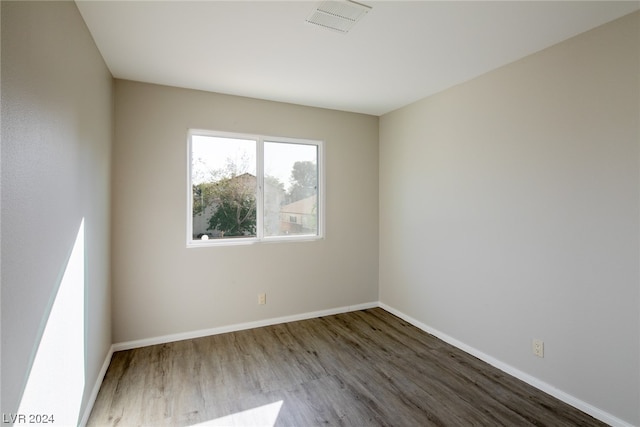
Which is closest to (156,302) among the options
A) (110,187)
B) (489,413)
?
(110,187)

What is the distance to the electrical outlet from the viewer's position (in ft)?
7.88

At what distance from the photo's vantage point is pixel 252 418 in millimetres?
2088

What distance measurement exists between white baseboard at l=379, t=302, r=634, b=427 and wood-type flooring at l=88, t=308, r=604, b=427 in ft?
0.17

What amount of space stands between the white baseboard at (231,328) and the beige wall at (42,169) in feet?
2.68

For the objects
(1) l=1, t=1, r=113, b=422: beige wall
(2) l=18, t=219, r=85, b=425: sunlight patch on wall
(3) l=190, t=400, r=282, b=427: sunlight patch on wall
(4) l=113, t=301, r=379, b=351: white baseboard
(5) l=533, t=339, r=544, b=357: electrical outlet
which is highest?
(1) l=1, t=1, r=113, b=422: beige wall

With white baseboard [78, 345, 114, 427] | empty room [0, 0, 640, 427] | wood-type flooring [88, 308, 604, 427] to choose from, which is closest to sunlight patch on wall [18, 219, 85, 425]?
empty room [0, 0, 640, 427]

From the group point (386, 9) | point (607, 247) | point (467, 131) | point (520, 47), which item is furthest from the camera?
point (467, 131)

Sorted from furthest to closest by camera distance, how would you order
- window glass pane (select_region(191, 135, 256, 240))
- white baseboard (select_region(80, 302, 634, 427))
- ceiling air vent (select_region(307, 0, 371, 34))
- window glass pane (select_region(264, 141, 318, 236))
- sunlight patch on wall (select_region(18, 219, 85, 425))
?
window glass pane (select_region(264, 141, 318, 236))
window glass pane (select_region(191, 135, 256, 240))
white baseboard (select_region(80, 302, 634, 427))
ceiling air vent (select_region(307, 0, 371, 34))
sunlight patch on wall (select_region(18, 219, 85, 425))

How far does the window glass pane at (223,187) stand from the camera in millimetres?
3305

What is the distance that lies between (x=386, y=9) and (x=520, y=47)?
117 centimetres

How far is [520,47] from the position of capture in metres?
2.34

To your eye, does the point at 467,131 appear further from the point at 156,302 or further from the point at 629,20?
the point at 156,302

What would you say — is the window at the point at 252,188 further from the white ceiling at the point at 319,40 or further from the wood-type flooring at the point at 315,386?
the wood-type flooring at the point at 315,386

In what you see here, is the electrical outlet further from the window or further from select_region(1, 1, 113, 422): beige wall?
select_region(1, 1, 113, 422): beige wall
